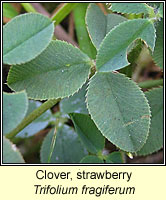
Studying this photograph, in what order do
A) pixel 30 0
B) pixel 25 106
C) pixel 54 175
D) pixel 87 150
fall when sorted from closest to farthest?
pixel 25 106, pixel 54 175, pixel 87 150, pixel 30 0

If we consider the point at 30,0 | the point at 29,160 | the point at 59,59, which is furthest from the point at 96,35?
the point at 29,160

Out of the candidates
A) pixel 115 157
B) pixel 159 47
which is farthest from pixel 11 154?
pixel 159 47

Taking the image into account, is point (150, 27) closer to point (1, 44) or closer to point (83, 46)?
point (1, 44)

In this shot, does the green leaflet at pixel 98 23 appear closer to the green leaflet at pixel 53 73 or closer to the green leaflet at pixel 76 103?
the green leaflet at pixel 53 73

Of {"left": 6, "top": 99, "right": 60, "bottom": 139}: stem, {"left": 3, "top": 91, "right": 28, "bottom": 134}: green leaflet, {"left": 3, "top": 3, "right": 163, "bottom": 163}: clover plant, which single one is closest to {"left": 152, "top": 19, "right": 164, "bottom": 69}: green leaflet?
{"left": 3, "top": 3, "right": 163, "bottom": 163}: clover plant

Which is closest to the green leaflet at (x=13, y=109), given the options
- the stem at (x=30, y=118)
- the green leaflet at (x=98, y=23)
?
the stem at (x=30, y=118)

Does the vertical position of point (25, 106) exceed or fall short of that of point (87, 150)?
it exceeds it

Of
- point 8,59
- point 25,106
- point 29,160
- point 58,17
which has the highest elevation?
point 58,17
